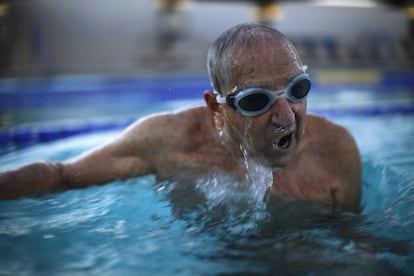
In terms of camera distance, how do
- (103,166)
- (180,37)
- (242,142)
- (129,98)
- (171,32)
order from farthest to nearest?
1. (180,37)
2. (171,32)
3. (129,98)
4. (103,166)
5. (242,142)

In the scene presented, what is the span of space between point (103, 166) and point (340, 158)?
4.16ft

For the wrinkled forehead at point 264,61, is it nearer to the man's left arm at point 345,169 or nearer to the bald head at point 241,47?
the bald head at point 241,47

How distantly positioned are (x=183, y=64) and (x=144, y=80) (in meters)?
5.72

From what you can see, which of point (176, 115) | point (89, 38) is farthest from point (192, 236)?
point (89, 38)

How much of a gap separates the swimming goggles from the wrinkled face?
2 cm

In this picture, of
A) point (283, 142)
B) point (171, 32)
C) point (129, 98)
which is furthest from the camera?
point (171, 32)

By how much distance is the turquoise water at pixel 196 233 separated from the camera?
1.82 meters

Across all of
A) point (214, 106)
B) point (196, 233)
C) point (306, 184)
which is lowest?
point (196, 233)

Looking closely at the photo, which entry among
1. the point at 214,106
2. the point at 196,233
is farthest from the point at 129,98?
the point at 196,233

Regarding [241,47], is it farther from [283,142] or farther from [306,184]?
[306,184]

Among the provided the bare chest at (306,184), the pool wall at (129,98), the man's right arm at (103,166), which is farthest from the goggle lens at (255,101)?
the pool wall at (129,98)

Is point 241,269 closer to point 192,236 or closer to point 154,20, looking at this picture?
point 192,236

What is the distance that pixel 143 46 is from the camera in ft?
54.9

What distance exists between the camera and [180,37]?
671 inches
